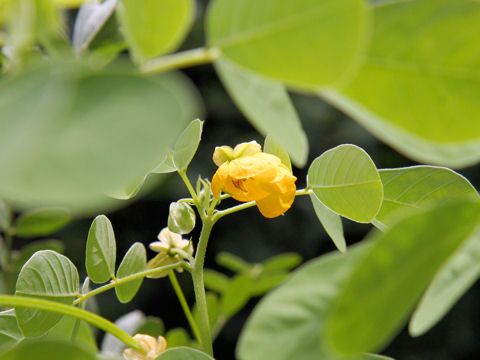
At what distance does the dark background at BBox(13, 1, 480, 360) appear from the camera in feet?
4.87

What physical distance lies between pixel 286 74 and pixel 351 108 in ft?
0.08

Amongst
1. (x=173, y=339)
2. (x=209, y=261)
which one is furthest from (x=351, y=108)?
(x=209, y=261)

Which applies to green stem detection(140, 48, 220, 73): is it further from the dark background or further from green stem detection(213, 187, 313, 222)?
the dark background

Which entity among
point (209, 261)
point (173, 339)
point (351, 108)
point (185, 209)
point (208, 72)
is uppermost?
point (351, 108)

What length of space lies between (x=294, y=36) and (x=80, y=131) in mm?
62

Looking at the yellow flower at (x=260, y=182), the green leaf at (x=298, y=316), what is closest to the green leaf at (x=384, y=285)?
the green leaf at (x=298, y=316)

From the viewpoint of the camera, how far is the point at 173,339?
478 mm

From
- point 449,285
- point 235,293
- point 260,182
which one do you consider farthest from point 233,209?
point 235,293

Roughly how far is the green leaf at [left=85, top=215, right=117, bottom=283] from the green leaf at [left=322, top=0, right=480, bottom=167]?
19cm

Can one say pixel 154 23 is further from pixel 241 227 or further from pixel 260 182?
pixel 241 227

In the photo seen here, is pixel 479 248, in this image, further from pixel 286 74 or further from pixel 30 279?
pixel 30 279

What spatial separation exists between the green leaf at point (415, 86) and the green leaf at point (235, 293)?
0.44 m

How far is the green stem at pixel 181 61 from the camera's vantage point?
7.0 inches

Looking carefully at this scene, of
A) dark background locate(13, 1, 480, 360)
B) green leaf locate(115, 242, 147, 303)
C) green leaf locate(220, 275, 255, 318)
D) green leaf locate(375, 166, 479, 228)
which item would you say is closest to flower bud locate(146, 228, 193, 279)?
green leaf locate(115, 242, 147, 303)
